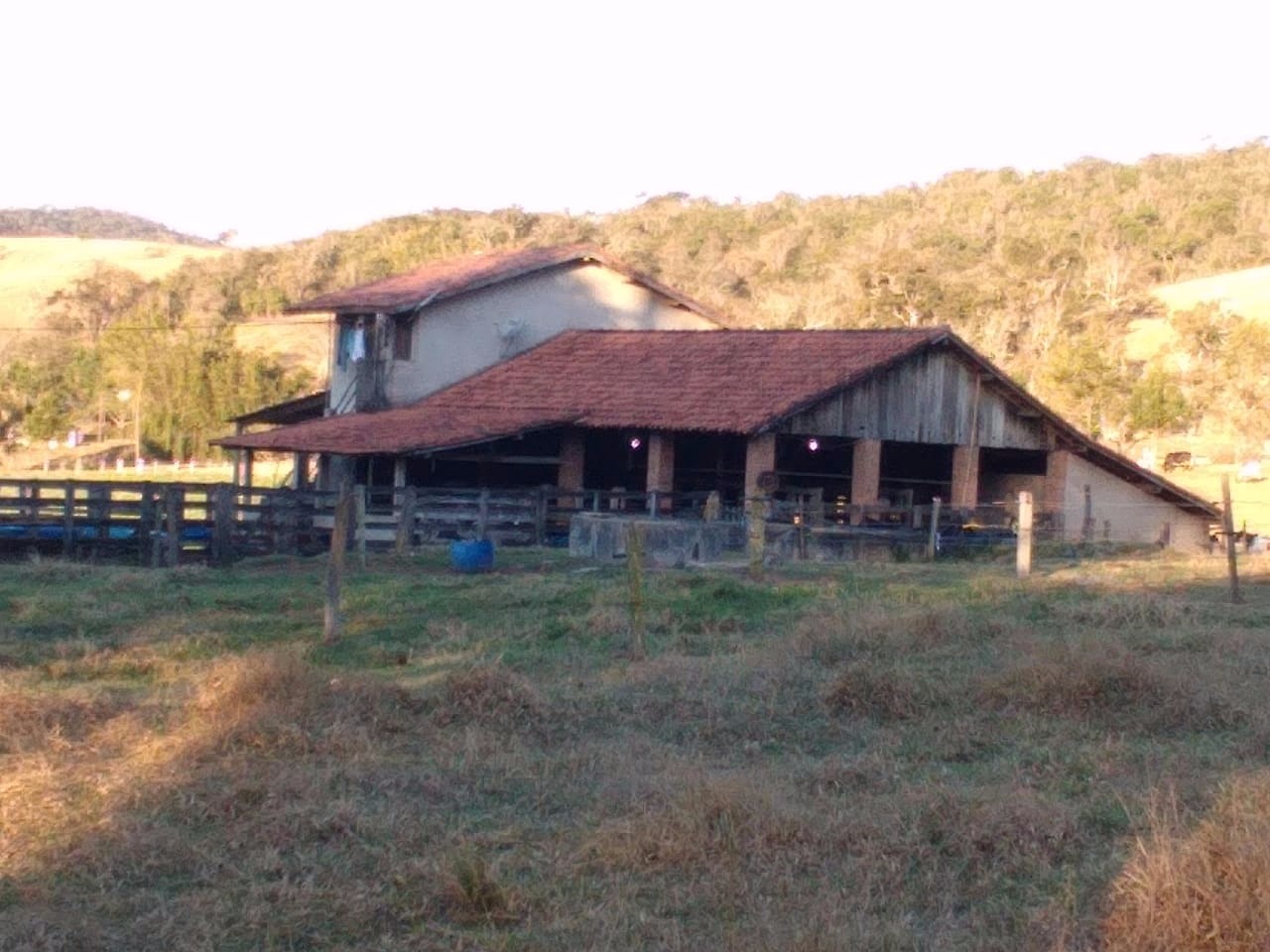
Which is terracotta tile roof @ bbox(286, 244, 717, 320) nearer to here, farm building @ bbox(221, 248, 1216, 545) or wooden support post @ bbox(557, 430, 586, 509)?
farm building @ bbox(221, 248, 1216, 545)

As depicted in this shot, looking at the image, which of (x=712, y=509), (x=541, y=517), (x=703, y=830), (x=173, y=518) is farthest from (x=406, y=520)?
(x=703, y=830)

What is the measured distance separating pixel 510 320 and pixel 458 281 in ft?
5.83

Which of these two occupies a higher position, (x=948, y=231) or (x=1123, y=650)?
(x=948, y=231)

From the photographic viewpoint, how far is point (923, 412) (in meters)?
33.2

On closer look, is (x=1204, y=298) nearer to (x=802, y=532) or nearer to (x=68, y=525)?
(x=802, y=532)

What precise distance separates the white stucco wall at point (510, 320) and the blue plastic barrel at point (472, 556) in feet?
44.5

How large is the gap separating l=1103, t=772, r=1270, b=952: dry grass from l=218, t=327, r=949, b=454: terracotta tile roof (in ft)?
75.7

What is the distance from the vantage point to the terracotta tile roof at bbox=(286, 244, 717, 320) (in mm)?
37438

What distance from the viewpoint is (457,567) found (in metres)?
24.2

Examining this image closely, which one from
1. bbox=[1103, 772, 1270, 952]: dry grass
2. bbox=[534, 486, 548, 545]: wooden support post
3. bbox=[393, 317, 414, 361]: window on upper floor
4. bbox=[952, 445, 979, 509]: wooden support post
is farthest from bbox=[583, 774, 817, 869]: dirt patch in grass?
bbox=[393, 317, 414, 361]: window on upper floor

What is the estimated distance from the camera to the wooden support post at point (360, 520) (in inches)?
986

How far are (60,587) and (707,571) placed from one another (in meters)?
8.23

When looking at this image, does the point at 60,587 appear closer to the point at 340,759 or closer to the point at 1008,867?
the point at 340,759

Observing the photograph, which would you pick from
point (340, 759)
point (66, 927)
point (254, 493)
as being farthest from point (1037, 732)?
point (254, 493)
